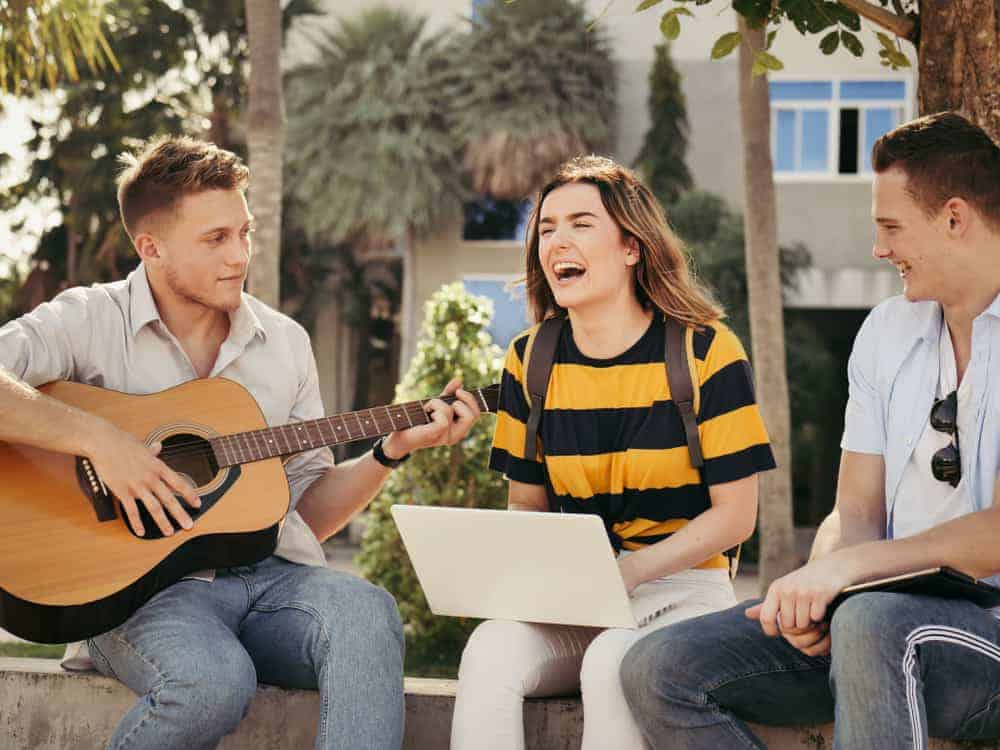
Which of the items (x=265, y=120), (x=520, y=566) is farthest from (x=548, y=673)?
(x=265, y=120)

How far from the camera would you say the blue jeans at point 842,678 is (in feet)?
9.09

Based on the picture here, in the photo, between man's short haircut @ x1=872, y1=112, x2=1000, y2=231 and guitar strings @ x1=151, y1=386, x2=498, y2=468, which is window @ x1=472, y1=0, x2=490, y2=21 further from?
man's short haircut @ x1=872, y1=112, x2=1000, y2=231

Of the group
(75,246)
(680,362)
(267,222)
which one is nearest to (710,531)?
(680,362)

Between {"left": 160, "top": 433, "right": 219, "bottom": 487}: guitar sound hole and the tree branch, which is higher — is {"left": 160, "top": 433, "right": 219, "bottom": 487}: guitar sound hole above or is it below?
below

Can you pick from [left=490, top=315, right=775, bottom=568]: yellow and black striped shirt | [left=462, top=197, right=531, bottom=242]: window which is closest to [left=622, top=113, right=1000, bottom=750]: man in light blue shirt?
[left=490, top=315, right=775, bottom=568]: yellow and black striped shirt

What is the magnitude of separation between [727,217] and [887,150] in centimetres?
1619

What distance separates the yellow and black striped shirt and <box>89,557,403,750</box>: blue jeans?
62cm

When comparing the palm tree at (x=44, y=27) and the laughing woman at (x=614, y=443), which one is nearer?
the laughing woman at (x=614, y=443)

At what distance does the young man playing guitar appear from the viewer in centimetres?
327

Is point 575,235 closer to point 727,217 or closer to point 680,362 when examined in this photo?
point 680,362

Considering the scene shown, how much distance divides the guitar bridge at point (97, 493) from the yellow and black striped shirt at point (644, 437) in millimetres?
1107

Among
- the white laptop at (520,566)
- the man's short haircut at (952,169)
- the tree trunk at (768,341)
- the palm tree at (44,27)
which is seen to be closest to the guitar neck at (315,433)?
the white laptop at (520,566)

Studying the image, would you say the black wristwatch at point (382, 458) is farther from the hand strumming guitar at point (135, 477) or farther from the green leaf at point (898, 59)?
the green leaf at point (898, 59)

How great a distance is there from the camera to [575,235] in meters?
3.75
